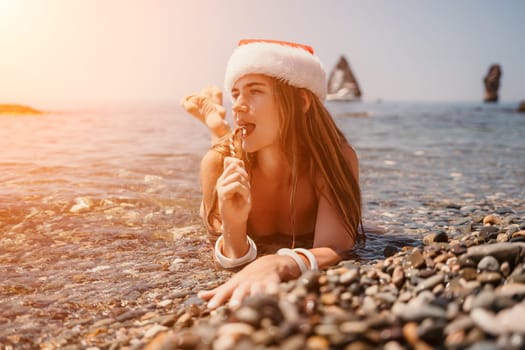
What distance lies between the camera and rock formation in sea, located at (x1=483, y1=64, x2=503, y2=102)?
428 ft

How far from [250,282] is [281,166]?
204cm

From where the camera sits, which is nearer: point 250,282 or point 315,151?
point 250,282

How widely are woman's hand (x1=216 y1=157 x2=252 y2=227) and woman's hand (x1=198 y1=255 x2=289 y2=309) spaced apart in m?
0.58

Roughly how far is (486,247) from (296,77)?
2.34 meters

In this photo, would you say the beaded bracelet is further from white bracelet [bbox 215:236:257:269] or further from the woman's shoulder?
the woman's shoulder

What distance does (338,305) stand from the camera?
2.52 meters

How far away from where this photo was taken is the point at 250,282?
122 inches

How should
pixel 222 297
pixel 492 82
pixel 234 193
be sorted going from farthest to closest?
pixel 492 82 < pixel 234 193 < pixel 222 297

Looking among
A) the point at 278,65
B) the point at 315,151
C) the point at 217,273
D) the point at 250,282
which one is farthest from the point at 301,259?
the point at 278,65

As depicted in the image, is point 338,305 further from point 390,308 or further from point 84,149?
point 84,149

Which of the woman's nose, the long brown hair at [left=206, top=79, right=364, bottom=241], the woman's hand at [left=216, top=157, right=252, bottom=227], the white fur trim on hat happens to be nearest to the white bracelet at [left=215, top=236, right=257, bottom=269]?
the woman's hand at [left=216, top=157, right=252, bottom=227]

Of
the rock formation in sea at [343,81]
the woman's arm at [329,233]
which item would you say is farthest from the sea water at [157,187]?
the rock formation in sea at [343,81]

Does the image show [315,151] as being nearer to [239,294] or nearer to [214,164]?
[214,164]

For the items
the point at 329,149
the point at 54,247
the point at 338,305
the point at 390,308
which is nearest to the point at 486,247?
the point at 390,308
